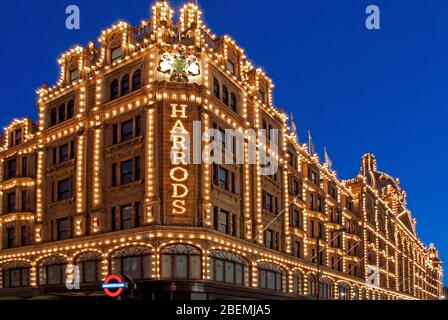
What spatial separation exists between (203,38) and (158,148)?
1031 cm

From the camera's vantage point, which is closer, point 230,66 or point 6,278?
point 230,66

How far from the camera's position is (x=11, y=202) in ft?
168

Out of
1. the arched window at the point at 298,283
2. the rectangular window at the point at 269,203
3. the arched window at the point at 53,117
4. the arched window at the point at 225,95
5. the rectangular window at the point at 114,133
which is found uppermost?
the arched window at the point at 225,95

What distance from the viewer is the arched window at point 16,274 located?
47.2 metres

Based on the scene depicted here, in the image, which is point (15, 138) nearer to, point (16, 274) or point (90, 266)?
point (16, 274)

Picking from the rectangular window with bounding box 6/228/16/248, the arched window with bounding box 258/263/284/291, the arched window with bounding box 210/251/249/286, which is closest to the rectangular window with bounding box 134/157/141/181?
the arched window with bounding box 210/251/249/286

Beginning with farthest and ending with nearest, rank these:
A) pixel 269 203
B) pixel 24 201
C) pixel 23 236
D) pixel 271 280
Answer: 1. pixel 269 203
2. pixel 24 201
3. pixel 23 236
4. pixel 271 280

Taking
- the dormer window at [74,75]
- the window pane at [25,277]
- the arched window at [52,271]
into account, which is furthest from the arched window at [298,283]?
the dormer window at [74,75]

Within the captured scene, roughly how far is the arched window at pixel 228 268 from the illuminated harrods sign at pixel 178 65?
1279 centimetres

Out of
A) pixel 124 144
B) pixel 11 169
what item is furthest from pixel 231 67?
pixel 11 169

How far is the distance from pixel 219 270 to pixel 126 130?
12374mm

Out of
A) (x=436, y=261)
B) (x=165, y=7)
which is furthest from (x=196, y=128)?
(x=436, y=261)

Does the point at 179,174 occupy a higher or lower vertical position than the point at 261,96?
lower

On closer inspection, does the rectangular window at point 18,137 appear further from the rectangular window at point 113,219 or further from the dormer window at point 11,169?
the rectangular window at point 113,219
